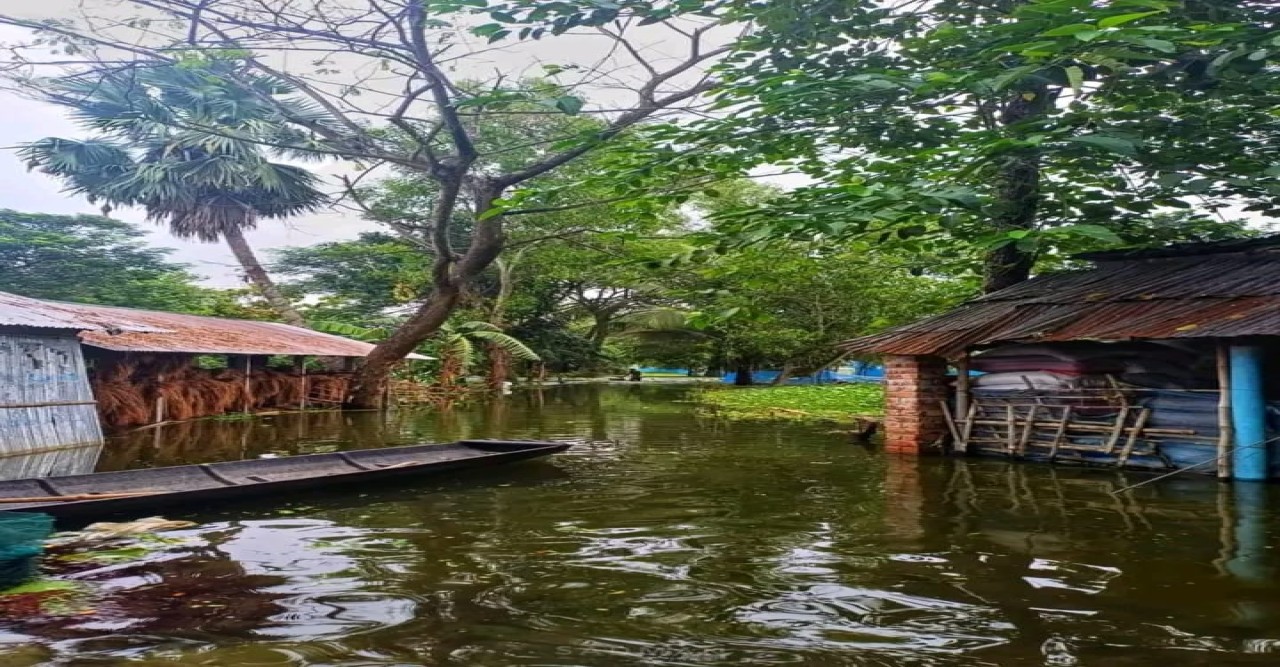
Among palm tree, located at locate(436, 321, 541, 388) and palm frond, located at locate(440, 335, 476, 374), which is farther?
palm tree, located at locate(436, 321, 541, 388)

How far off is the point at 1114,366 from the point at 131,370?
18840 mm

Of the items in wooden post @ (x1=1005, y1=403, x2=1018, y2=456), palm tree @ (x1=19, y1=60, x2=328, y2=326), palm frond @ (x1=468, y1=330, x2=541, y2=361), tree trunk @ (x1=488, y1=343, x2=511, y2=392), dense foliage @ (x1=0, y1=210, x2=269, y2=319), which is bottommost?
wooden post @ (x1=1005, y1=403, x2=1018, y2=456)

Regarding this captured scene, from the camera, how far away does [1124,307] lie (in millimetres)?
10906

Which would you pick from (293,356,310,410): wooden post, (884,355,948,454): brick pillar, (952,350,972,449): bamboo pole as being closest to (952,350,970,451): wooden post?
(952,350,972,449): bamboo pole

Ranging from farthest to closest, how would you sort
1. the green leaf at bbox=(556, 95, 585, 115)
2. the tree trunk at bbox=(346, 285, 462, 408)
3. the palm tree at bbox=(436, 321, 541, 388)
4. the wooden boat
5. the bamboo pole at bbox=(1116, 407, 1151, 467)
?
the palm tree at bbox=(436, 321, 541, 388) < the tree trunk at bbox=(346, 285, 462, 408) < the bamboo pole at bbox=(1116, 407, 1151, 467) < the wooden boat < the green leaf at bbox=(556, 95, 585, 115)

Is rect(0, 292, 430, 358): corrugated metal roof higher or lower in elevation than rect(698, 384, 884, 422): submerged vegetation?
higher

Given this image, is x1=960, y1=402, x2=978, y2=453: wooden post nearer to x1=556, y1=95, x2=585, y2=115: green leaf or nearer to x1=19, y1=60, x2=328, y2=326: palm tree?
x1=556, y1=95, x2=585, y2=115: green leaf

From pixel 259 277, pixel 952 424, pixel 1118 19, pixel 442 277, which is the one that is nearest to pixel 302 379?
pixel 442 277

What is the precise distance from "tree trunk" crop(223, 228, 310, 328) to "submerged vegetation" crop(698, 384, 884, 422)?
15.2 metres

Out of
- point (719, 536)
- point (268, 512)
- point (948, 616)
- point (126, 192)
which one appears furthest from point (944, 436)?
point (126, 192)

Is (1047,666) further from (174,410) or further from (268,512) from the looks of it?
(174,410)

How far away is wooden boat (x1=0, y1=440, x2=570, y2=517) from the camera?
7.53 metres

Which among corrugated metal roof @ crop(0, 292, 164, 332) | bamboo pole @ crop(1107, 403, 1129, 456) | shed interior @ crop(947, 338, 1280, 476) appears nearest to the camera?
shed interior @ crop(947, 338, 1280, 476)

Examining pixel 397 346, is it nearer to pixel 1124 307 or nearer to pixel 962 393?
pixel 962 393
